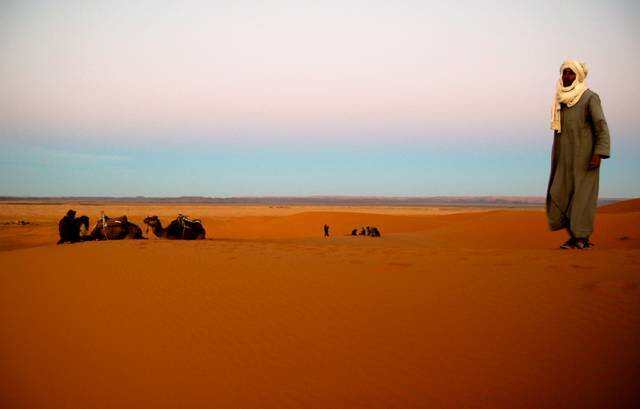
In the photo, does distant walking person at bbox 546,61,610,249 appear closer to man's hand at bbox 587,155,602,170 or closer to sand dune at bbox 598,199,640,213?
man's hand at bbox 587,155,602,170

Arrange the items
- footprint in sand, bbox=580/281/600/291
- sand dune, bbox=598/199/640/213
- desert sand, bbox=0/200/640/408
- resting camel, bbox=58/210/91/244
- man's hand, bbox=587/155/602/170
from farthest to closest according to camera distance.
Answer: sand dune, bbox=598/199/640/213 < resting camel, bbox=58/210/91/244 < man's hand, bbox=587/155/602/170 < footprint in sand, bbox=580/281/600/291 < desert sand, bbox=0/200/640/408

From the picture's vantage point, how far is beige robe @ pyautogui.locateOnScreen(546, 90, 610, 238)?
7754 mm

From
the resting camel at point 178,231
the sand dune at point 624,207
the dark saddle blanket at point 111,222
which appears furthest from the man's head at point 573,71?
the sand dune at point 624,207

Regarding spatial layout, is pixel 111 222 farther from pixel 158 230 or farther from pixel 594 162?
pixel 594 162

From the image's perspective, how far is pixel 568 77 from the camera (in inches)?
318

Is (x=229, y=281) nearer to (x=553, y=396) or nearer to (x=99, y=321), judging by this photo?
(x=99, y=321)

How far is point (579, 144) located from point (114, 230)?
9.50 metres

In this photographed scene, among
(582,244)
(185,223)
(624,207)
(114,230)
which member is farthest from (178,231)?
(624,207)

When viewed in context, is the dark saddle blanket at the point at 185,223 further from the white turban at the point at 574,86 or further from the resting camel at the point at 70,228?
the white turban at the point at 574,86

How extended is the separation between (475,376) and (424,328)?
2.72 ft

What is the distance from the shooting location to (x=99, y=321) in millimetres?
4812

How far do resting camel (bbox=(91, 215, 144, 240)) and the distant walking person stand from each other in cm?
878

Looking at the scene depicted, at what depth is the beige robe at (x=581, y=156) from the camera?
775cm

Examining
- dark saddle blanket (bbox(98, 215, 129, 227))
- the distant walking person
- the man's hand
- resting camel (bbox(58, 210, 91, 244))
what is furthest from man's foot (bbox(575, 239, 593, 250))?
resting camel (bbox(58, 210, 91, 244))
